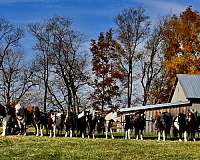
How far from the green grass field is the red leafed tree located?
3860 centimetres

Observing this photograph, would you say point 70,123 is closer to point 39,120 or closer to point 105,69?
point 39,120

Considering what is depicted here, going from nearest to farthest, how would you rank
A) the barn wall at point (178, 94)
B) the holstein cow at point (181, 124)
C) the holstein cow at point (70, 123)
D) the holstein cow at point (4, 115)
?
the holstein cow at point (4, 115) < the holstein cow at point (181, 124) < the holstein cow at point (70, 123) < the barn wall at point (178, 94)

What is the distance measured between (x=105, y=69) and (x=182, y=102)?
14884 mm

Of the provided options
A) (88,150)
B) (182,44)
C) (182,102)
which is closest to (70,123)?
(88,150)

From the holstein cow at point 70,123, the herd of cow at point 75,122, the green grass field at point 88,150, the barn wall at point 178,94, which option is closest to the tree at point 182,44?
the barn wall at point 178,94

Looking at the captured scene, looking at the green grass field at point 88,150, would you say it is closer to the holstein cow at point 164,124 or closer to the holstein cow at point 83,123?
the holstein cow at point 164,124

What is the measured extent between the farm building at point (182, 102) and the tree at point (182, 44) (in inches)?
152

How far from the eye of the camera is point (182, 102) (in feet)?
180

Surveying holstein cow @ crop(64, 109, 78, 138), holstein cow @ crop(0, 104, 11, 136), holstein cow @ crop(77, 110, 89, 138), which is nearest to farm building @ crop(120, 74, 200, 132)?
holstein cow @ crop(77, 110, 89, 138)

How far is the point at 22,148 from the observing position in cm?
2481

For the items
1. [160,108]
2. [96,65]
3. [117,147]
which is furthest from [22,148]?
[96,65]

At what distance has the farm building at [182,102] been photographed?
54456mm

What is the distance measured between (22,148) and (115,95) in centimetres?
4331

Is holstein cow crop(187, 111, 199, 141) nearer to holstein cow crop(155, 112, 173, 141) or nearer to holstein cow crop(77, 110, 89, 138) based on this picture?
holstein cow crop(155, 112, 173, 141)
